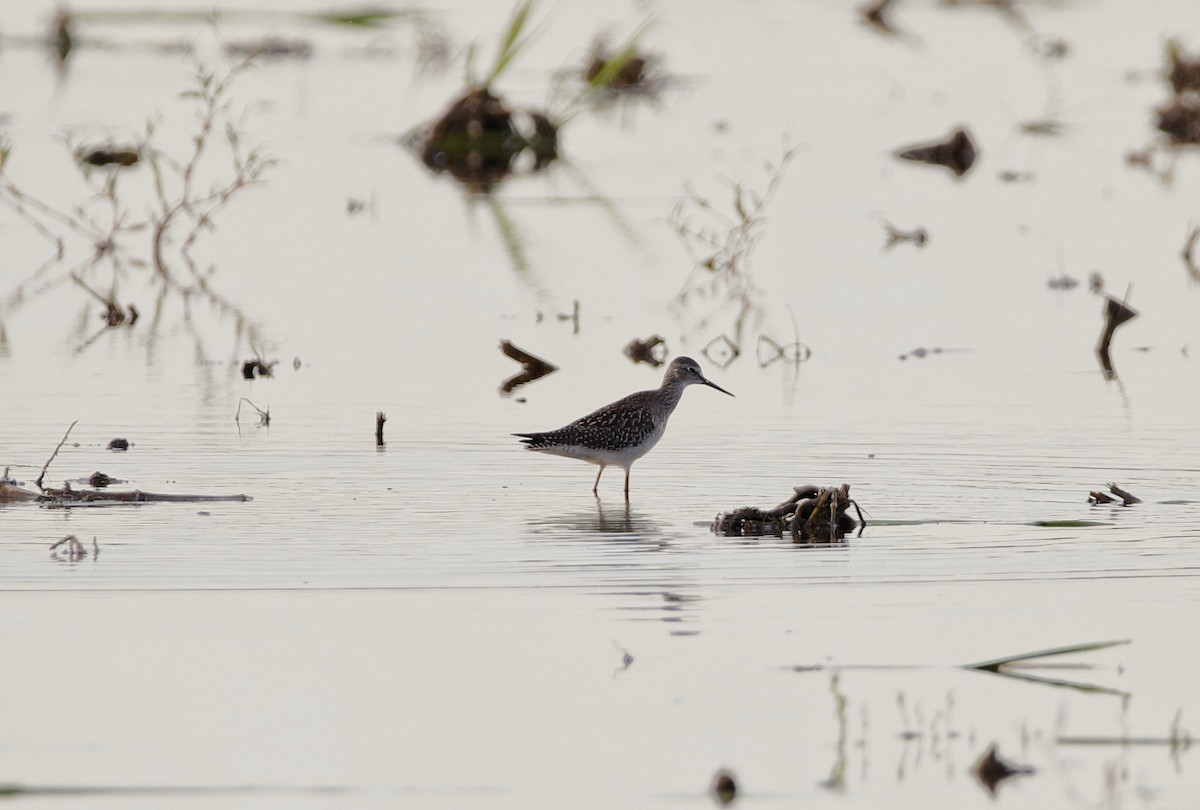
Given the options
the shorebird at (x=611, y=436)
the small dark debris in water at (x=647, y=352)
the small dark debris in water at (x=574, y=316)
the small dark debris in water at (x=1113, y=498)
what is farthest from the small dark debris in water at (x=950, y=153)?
the small dark debris in water at (x=1113, y=498)

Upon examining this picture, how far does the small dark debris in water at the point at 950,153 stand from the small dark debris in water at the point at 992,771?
19677mm

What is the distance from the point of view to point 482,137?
84.6 feet

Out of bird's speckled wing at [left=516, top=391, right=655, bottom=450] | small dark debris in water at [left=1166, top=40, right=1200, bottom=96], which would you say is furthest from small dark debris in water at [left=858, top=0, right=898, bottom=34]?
bird's speckled wing at [left=516, top=391, right=655, bottom=450]

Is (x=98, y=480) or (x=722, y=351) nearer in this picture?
(x=98, y=480)

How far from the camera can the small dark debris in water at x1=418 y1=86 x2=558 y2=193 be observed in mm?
A: 25594

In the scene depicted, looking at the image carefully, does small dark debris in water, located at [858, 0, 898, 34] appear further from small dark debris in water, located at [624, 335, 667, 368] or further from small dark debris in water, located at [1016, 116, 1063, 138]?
small dark debris in water, located at [624, 335, 667, 368]

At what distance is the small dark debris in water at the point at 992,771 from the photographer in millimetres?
6301

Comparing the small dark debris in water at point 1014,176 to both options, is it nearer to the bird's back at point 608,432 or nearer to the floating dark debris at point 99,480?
the bird's back at point 608,432

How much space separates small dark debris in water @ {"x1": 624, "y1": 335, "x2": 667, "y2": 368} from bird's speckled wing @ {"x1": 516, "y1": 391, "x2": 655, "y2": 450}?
11.0 feet

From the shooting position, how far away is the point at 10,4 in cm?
4516

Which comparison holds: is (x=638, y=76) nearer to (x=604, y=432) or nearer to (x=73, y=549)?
(x=604, y=432)

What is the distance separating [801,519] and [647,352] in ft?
17.3

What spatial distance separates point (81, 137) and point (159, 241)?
678 cm

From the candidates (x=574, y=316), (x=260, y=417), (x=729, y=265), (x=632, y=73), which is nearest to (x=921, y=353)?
(x=729, y=265)
